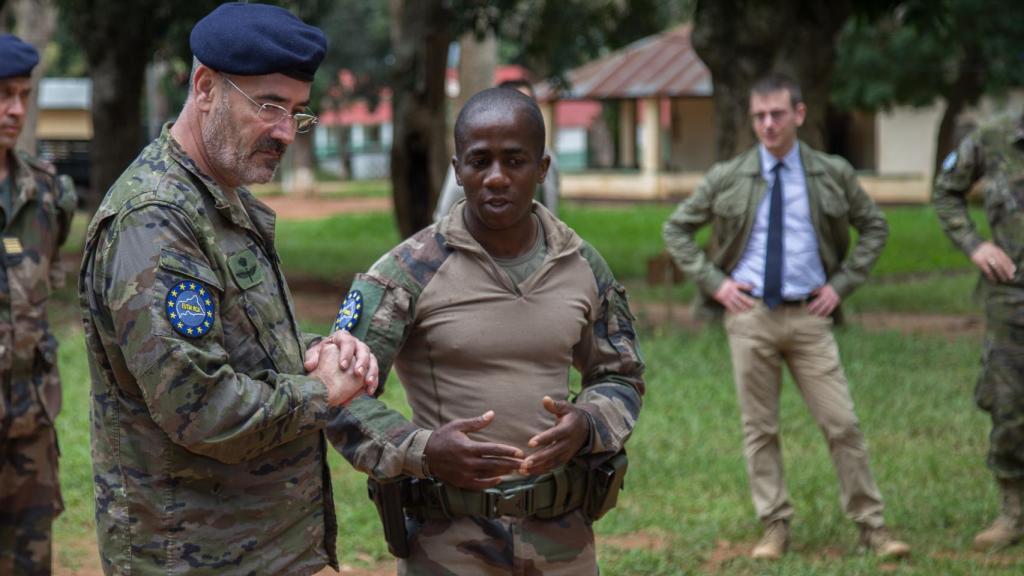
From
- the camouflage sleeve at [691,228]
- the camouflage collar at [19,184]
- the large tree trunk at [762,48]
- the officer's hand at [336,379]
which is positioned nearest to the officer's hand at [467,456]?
the officer's hand at [336,379]

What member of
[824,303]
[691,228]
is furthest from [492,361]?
[691,228]

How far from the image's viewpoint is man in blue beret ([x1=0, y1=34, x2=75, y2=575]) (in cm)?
515

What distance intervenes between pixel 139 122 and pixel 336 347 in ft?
52.7

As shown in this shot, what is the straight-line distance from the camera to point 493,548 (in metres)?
3.60

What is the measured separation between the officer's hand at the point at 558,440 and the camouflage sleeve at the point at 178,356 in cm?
67

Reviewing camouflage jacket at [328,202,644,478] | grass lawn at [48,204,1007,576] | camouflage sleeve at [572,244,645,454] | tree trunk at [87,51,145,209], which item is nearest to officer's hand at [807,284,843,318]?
grass lawn at [48,204,1007,576]

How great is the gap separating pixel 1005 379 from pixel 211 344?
444cm

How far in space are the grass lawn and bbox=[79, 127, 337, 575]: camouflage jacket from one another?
11.0 feet

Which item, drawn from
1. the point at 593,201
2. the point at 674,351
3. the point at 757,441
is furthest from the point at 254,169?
the point at 593,201

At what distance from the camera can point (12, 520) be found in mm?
5168

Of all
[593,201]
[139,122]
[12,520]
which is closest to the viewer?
[12,520]

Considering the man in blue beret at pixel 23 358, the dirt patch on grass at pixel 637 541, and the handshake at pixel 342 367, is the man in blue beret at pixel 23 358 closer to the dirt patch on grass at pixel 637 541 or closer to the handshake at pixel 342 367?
the handshake at pixel 342 367

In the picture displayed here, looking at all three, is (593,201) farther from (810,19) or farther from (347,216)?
(810,19)

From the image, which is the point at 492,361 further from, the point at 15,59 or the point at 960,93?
the point at 960,93
